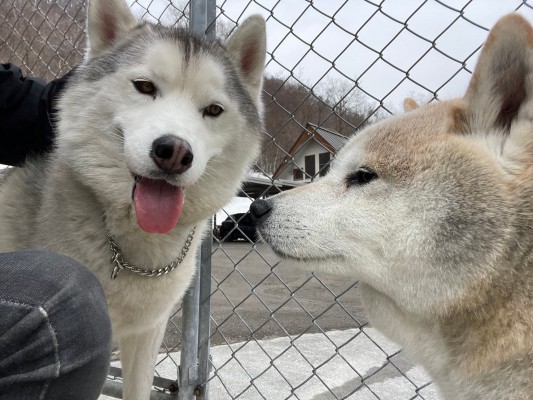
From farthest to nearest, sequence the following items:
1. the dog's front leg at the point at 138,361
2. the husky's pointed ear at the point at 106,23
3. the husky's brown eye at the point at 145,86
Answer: the dog's front leg at the point at 138,361 → the husky's pointed ear at the point at 106,23 → the husky's brown eye at the point at 145,86

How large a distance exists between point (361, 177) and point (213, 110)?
2.92ft

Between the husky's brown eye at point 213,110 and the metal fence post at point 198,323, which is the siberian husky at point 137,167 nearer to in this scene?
the husky's brown eye at point 213,110

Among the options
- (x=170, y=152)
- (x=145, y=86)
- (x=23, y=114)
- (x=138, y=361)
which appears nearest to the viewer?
(x=170, y=152)

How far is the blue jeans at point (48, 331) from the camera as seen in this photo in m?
0.90

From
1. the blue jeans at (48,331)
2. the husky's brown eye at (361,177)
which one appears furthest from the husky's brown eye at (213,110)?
the blue jeans at (48,331)

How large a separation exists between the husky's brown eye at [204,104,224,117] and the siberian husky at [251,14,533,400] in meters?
0.74

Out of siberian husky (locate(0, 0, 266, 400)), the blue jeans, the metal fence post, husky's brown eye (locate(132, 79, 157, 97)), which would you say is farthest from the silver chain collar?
the blue jeans

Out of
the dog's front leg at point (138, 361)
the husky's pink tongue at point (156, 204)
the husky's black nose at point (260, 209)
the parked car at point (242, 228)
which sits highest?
the husky's black nose at point (260, 209)

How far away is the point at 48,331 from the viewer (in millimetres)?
931

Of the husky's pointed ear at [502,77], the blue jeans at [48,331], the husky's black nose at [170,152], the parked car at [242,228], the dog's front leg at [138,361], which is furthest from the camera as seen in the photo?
the parked car at [242,228]

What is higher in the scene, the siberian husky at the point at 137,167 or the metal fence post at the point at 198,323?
the siberian husky at the point at 137,167

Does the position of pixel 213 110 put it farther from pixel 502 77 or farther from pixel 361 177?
pixel 502 77

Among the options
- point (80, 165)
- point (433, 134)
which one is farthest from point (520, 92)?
point (80, 165)

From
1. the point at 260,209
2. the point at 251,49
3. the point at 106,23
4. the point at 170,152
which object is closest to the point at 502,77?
the point at 260,209
